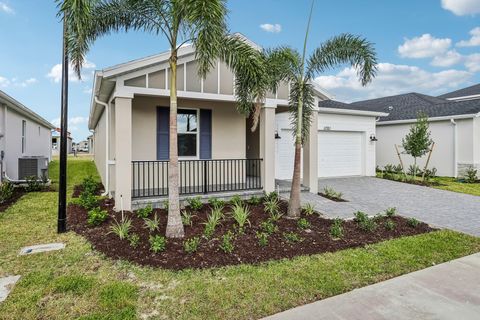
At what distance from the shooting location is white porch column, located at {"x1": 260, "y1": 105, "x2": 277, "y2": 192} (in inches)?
332

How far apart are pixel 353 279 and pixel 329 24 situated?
9.93 meters

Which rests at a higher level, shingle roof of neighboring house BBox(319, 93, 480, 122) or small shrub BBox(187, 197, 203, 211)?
shingle roof of neighboring house BBox(319, 93, 480, 122)

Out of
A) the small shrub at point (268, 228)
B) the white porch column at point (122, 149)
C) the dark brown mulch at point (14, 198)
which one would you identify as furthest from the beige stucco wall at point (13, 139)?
the small shrub at point (268, 228)

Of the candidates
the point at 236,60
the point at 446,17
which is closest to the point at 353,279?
the point at 236,60

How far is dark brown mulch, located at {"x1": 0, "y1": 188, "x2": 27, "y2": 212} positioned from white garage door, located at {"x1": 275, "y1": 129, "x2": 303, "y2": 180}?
28.2 ft

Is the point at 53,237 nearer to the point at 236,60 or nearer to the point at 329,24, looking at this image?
the point at 236,60


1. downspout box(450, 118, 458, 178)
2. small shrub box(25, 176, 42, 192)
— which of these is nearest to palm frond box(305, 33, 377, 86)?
small shrub box(25, 176, 42, 192)

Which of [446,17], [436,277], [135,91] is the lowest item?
[436,277]

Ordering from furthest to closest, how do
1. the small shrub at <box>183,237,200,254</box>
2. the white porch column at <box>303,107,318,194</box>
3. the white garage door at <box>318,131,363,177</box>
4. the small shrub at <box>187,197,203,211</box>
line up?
the white garage door at <box>318,131,363,177</box> < the white porch column at <box>303,107,318,194</box> < the small shrub at <box>187,197,203,211</box> < the small shrub at <box>183,237,200,254</box>

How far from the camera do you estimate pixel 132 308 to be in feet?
9.78

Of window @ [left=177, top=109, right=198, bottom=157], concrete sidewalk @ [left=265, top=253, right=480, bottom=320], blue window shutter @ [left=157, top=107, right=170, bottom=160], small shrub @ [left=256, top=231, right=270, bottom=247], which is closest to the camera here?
concrete sidewalk @ [left=265, top=253, right=480, bottom=320]

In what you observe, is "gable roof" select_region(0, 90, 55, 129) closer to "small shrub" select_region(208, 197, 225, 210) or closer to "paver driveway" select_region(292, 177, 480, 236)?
"small shrub" select_region(208, 197, 225, 210)

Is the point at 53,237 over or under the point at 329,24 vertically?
under

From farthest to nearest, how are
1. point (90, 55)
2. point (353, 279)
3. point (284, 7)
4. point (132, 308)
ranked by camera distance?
1. point (284, 7)
2. point (90, 55)
3. point (353, 279)
4. point (132, 308)
